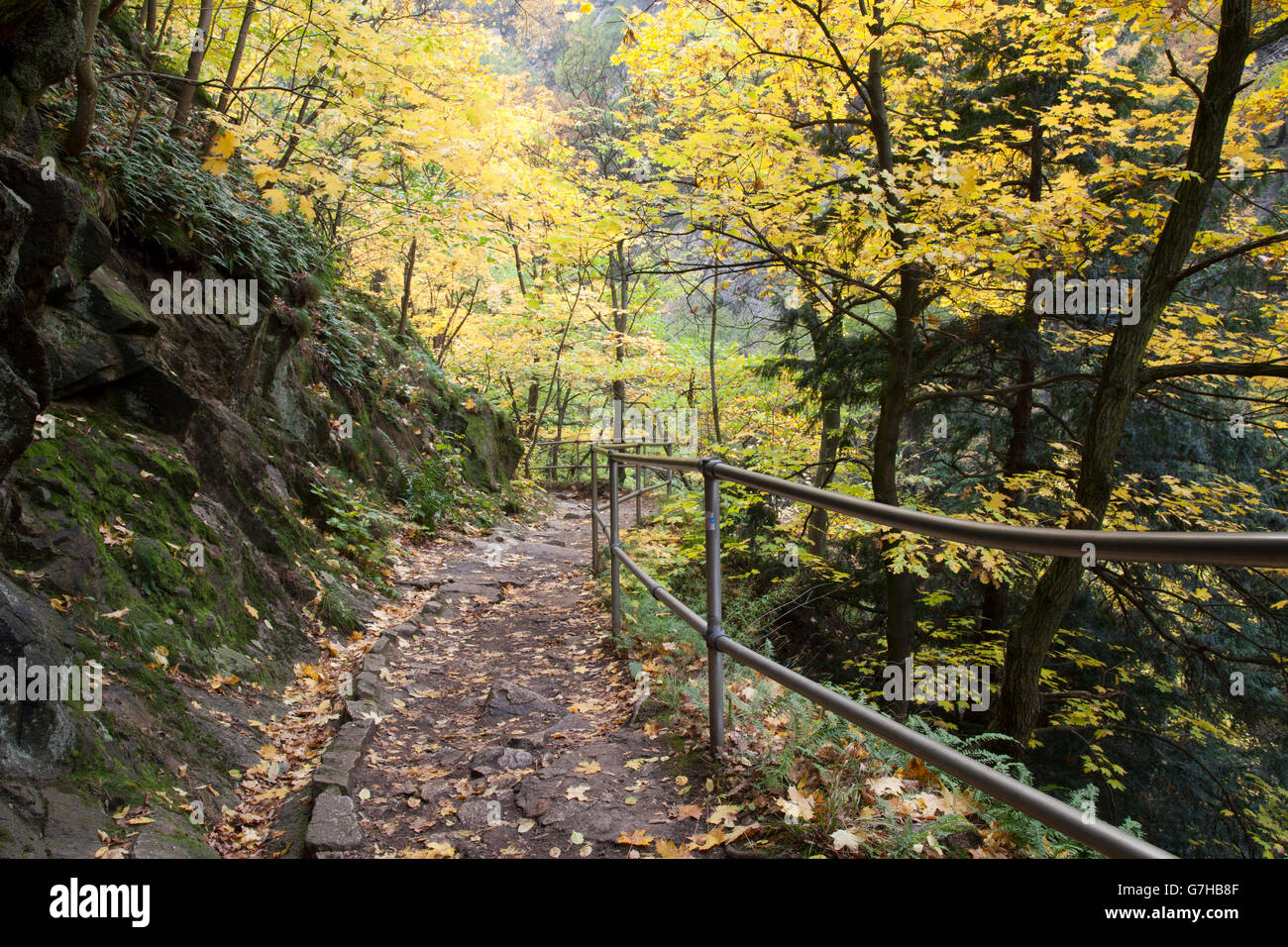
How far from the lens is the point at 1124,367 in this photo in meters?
5.61

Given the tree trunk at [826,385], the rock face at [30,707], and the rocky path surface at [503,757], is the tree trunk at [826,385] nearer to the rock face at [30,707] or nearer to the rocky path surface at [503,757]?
the rocky path surface at [503,757]

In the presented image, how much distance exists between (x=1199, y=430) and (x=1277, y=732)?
3.50 meters

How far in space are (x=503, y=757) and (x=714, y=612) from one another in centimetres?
131

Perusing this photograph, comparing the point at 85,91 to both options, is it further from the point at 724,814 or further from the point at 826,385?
the point at 826,385

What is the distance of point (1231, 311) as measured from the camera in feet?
28.7

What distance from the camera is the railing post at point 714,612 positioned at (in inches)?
105

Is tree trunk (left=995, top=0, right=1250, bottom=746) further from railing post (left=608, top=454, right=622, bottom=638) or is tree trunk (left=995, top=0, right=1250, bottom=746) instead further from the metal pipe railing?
the metal pipe railing

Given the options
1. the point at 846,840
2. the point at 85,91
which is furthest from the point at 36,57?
the point at 846,840

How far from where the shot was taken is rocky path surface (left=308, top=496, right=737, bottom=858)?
246 cm

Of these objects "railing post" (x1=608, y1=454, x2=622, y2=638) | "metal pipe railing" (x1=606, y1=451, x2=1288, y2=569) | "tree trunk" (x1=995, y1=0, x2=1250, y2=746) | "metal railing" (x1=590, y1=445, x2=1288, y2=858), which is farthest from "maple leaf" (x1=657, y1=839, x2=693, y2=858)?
"tree trunk" (x1=995, y1=0, x2=1250, y2=746)

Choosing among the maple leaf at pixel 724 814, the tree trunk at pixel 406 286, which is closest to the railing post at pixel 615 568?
the maple leaf at pixel 724 814

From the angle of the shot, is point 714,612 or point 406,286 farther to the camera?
point 406,286

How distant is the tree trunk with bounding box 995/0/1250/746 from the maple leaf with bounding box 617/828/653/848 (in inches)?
172
